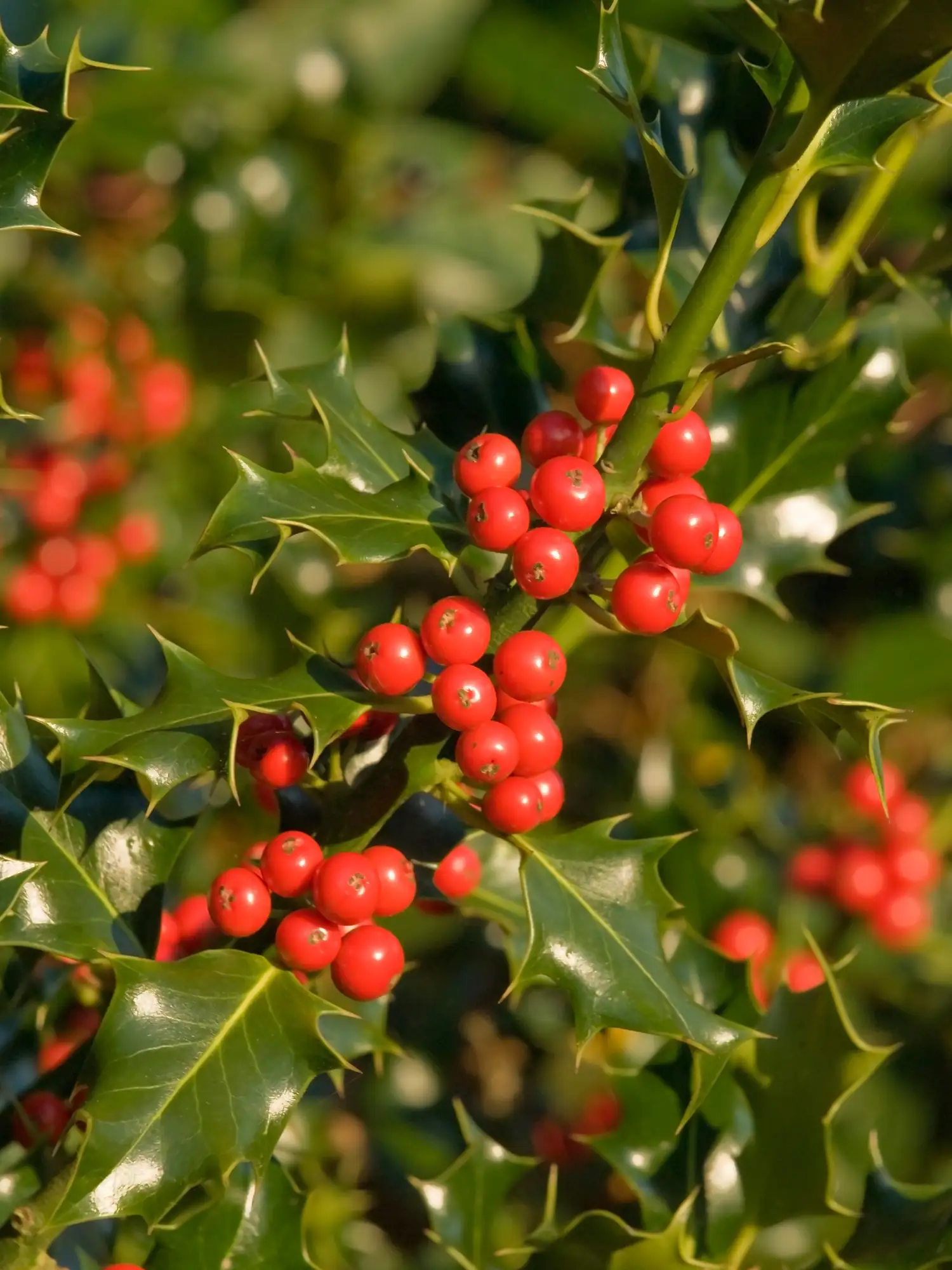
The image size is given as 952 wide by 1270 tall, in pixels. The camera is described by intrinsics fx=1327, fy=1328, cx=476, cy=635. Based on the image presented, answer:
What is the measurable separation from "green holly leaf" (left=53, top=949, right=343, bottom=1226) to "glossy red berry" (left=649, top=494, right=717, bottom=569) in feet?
1.45

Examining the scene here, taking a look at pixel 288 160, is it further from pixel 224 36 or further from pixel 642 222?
pixel 642 222

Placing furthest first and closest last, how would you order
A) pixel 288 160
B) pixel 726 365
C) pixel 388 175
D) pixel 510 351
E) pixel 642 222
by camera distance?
pixel 388 175 → pixel 288 160 → pixel 642 222 → pixel 510 351 → pixel 726 365

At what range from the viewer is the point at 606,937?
1066 millimetres

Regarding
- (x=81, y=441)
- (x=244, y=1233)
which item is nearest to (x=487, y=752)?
(x=244, y=1233)

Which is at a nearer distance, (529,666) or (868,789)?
(529,666)

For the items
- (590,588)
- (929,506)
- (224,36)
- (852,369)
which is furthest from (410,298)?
(590,588)

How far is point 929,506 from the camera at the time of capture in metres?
1.94

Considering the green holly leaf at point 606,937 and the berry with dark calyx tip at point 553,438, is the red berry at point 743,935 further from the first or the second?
the berry with dark calyx tip at point 553,438

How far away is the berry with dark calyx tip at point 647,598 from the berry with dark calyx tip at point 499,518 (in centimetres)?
9

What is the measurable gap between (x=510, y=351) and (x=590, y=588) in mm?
371

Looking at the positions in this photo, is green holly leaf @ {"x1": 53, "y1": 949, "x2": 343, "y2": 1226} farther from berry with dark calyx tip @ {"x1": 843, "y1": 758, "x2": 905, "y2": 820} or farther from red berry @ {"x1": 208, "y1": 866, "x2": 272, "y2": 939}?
berry with dark calyx tip @ {"x1": 843, "y1": 758, "x2": 905, "y2": 820}

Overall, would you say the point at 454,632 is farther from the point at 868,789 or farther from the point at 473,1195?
the point at 868,789

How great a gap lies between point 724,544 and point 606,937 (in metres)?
0.33

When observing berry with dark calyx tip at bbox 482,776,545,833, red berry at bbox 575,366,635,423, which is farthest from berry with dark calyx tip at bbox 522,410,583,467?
berry with dark calyx tip at bbox 482,776,545,833
